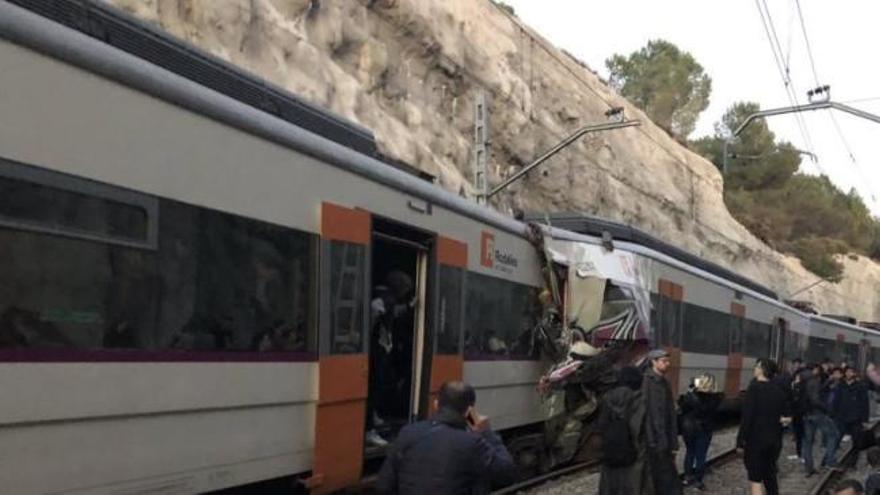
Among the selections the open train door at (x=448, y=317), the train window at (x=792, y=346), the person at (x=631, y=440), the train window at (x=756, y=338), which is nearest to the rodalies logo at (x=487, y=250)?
the open train door at (x=448, y=317)

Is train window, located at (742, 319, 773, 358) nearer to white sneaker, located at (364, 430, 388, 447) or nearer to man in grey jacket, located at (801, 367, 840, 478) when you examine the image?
man in grey jacket, located at (801, 367, 840, 478)

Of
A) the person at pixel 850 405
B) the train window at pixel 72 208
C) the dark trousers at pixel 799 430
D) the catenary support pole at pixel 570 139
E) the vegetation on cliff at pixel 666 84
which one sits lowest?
the dark trousers at pixel 799 430

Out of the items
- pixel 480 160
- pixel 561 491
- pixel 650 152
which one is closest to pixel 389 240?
pixel 561 491

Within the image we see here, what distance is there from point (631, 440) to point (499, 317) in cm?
364

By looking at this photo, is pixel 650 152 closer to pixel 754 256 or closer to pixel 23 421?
pixel 754 256

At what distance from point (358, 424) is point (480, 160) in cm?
1606

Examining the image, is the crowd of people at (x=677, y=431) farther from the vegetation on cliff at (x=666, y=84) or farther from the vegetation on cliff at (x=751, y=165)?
the vegetation on cliff at (x=666, y=84)

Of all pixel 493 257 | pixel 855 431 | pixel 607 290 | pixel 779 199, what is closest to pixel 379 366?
pixel 493 257

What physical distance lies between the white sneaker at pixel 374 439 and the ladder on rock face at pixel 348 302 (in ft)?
4.09

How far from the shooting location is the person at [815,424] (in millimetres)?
15156

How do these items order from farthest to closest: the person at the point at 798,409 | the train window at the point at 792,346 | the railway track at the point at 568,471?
the train window at the point at 792,346, the person at the point at 798,409, the railway track at the point at 568,471

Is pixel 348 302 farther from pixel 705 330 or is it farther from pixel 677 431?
pixel 705 330

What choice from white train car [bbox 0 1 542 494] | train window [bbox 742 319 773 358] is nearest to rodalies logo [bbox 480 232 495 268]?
white train car [bbox 0 1 542 494]

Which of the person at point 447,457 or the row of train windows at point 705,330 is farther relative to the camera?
the row of train windows at point 705,330
